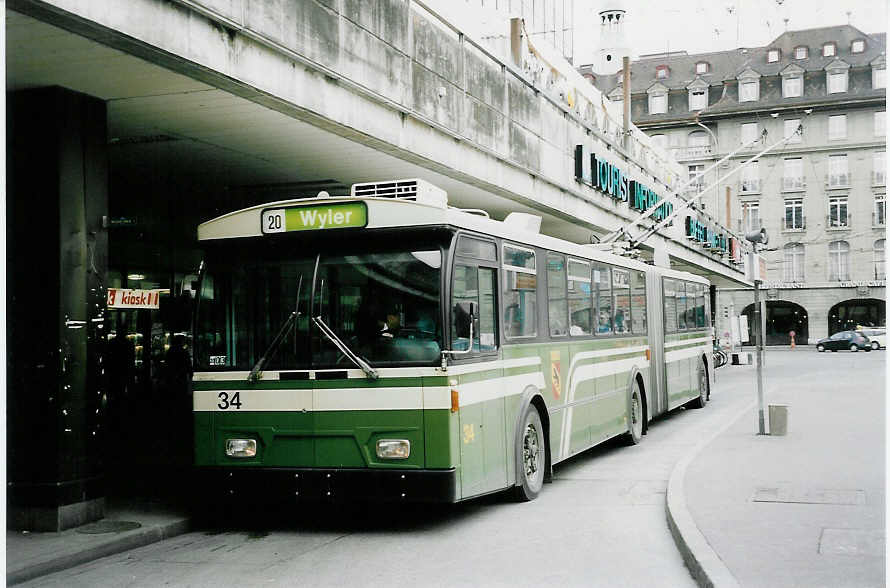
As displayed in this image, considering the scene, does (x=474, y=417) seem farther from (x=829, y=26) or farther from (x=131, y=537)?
(x=829, y=26)

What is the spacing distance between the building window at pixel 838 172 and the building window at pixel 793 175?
1.86 meters

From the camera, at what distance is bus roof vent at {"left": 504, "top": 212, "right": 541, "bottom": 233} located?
11.0 m

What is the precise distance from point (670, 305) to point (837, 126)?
61.0m

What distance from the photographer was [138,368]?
20781 millimetres

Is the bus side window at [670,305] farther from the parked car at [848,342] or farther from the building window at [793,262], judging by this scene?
the building window at [793,262]

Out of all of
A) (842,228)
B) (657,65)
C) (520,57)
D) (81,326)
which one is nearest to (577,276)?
(81,326)

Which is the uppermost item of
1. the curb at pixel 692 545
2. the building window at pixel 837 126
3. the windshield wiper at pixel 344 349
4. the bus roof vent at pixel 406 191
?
the building window at pixel 837 126

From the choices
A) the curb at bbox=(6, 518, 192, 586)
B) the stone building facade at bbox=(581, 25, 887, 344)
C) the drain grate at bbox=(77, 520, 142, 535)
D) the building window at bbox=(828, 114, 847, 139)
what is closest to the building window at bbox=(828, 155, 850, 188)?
the stone building facade at bbox=(581, 25, 887, 344)

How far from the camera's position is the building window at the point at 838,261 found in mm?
73812

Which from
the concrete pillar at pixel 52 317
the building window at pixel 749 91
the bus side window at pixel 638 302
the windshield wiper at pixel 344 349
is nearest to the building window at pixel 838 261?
the building window at pixel 749 91

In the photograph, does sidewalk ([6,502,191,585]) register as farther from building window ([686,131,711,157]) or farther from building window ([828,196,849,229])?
building window ([686,131,711,157])

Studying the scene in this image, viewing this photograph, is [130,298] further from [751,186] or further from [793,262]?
[751,186]

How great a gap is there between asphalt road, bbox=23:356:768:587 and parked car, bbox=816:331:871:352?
55685 mm

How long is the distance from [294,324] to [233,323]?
2.10 feet
